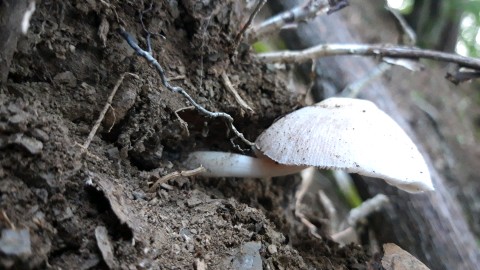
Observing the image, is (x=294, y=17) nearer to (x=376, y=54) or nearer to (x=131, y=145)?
(x=376, y=54)

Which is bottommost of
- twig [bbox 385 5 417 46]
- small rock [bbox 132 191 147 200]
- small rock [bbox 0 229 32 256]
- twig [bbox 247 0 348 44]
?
small rock [bbox 0 229 32 256]

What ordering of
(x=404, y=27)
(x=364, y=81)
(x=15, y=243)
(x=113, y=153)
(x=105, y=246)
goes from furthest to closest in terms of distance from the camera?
(x=364, y=81) → (x=404, y=27) → (x=113, y=153) → (x=105, y=246) → (x=15, y=243)

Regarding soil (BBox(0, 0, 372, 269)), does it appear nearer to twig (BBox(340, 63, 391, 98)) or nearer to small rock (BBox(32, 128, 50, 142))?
small rock (BBox(32, 128, 50, 142))

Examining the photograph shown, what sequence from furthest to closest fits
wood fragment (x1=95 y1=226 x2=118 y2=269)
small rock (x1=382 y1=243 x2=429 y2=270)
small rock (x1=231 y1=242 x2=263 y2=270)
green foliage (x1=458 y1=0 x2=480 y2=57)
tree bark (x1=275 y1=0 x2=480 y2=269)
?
green foliage (x1=458 y1=0 x2=480 y2=57) < tree bark (x1=275 y1=0 x2=480 y2=269) < small rock (x1=382 y1=243 x2=429 y2=270) < small rock (x1=231 y1=242 x2=263 y2=270) < wood fragment (x1=95 y1=226 x2=118 y2=269)

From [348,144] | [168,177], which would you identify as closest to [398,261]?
→ [348,144]

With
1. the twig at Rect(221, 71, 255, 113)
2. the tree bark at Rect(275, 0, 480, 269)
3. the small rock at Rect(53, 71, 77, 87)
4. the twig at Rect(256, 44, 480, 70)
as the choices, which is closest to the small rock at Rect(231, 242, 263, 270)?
the twig at Rect(221, 71, 255, 113)

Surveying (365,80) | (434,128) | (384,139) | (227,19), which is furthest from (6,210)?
(434,128)
